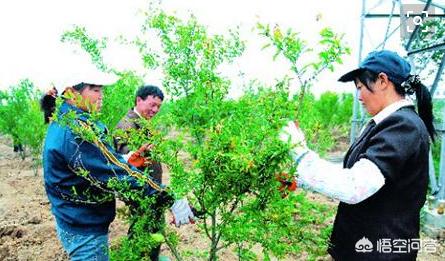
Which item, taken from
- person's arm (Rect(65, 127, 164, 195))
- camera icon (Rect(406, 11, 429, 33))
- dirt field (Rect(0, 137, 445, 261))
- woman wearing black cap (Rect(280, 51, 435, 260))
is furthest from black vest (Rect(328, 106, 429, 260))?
camera icon (Rect(406, 11, 429, 33))

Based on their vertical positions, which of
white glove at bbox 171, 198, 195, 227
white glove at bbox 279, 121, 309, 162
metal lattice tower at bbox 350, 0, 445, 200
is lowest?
white glove at bbox 171, 198, 195, 227

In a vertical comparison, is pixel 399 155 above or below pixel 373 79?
below

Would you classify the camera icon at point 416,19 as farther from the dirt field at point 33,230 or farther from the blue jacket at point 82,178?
the blue jacket at point 82,178

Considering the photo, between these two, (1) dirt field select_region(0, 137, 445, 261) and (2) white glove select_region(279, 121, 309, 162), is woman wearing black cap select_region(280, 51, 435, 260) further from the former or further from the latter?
(1) dirt field select_region(0, 137, 445, 261)

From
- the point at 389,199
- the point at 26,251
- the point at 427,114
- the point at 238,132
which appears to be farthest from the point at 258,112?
the point at 26,251

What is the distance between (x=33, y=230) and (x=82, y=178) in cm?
369

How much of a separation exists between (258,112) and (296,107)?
0.51 feet

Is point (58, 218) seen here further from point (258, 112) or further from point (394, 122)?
point (394, 122)

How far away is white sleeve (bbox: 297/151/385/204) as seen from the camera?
1.69 metres

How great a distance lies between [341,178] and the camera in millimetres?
1688

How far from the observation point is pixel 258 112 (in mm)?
1704

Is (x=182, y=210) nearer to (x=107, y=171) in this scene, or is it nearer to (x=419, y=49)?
(x=107, y=171)

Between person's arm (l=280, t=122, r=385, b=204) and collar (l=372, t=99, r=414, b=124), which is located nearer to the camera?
person's arm (l=280, t=122, r=385, b=204)

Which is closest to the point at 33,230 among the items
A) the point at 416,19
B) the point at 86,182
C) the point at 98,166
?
the point at 86,182
